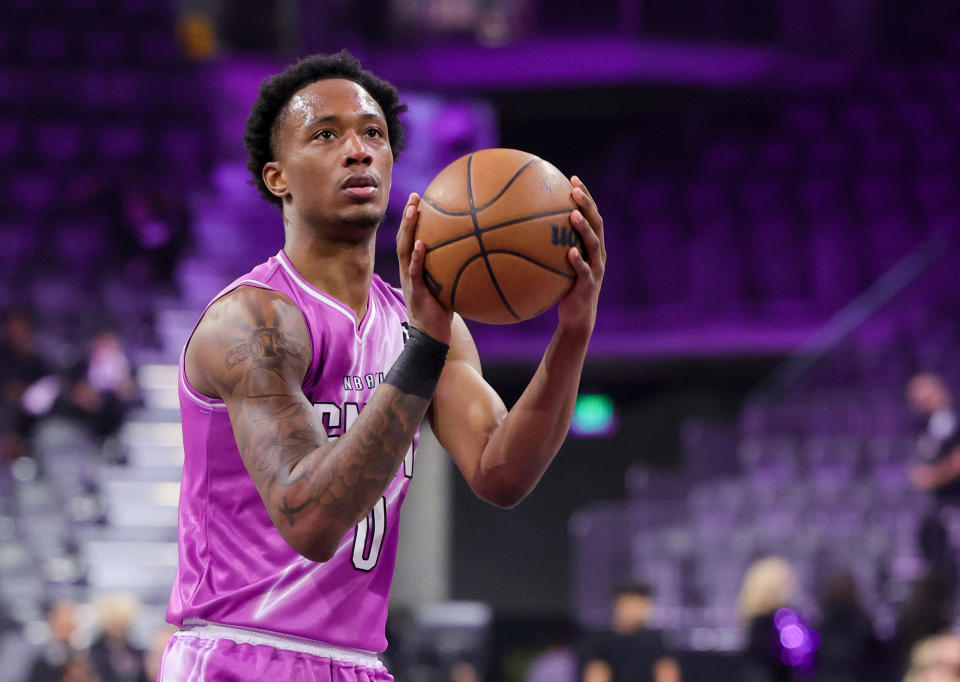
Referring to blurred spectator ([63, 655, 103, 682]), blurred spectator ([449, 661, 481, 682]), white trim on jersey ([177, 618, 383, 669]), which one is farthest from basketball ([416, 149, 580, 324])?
blurred spectator ([449, 661, 481, 682])

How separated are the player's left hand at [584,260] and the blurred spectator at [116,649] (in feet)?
20.8

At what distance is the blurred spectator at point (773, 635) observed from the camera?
27.3ft

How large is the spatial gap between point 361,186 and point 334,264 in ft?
0.67

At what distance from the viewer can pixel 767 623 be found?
27.7 ft

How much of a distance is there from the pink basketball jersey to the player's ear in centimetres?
19

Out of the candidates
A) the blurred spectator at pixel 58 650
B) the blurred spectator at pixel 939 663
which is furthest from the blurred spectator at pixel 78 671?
the blurred spectator at pixel 939 663

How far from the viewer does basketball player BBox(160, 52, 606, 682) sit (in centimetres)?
242

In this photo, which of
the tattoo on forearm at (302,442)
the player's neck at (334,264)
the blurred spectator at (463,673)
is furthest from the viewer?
the blurred spectator at (463,673)

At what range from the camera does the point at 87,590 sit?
10.1 metres

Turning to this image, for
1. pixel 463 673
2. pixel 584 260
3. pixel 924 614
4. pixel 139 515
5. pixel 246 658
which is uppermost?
pixel 584 260

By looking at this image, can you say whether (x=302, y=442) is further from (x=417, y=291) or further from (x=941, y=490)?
(x=941, y=490)

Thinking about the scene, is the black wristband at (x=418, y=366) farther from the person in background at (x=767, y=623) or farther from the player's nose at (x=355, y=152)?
the person in background at (x=767, y=623)

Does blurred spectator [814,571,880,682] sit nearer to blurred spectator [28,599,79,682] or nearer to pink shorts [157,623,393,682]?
blurred spectator [28,599,79,682]

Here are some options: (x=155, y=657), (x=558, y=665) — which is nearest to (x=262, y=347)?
(x=155, y=657)
